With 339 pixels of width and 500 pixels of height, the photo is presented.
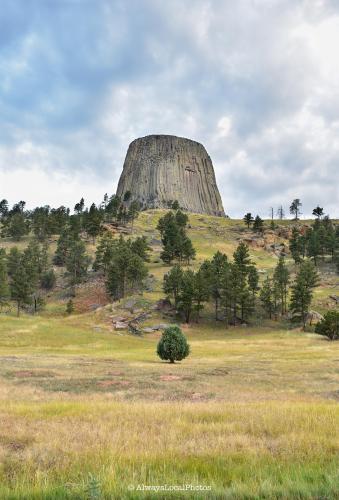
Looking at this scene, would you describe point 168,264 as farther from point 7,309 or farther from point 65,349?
point 65,349

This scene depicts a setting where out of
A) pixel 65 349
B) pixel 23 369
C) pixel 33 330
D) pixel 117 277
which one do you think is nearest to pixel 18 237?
pixel 117 277

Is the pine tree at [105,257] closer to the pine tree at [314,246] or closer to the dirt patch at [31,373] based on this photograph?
the pine tree at [314,246]

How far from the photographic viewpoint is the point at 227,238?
186 meters

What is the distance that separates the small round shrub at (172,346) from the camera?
44406mm

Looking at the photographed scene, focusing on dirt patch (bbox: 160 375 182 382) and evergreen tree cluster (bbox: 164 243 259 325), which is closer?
dirt patch (bbox: 160 375 182 382)

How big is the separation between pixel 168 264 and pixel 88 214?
37.2 meters

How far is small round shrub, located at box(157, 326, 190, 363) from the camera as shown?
4441 cm

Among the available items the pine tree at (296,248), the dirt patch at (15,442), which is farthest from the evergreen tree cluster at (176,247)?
the dirt patch at (15,442)

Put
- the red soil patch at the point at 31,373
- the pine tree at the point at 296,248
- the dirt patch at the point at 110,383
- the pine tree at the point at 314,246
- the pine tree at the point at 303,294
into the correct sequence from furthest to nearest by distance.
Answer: the pine tree at the point at 296,248, the pine tree at the point at 314,246, the pine tree at the point at 303,294, the red soil patch at the point at 31,373, the dirt patch at the point at 110,383

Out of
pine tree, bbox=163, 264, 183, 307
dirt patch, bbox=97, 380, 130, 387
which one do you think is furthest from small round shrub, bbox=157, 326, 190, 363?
pine tree, bbox=163, 264, 183, 307

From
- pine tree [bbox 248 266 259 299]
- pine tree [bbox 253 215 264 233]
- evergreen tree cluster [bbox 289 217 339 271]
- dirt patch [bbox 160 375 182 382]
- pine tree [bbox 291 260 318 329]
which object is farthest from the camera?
pine tree [bbox 253 215 264 233]

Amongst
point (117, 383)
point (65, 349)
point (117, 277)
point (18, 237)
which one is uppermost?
point (18, 237)

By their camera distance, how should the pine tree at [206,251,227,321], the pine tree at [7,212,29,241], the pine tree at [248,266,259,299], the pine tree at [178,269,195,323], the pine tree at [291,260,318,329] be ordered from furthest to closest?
the pine tree at [7,212,29,241] < the pine tree at [248,266,259,299] < the pine tree at [206,251,227,321] < the pine tree at [178,269,195,323] < the pine tree at [291,260,318,329]

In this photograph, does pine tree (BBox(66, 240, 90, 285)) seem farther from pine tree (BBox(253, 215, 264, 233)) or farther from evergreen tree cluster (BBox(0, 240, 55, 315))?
pine tree (BBox(253, 215, 264, 233))
